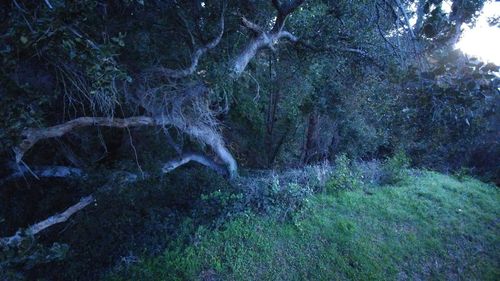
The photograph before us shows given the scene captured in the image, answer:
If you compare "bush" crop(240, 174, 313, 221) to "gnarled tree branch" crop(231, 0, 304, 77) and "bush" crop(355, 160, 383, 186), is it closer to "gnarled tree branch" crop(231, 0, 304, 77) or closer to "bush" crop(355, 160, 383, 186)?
"gnarled tree branch" crop(231, 0, 304, 77)

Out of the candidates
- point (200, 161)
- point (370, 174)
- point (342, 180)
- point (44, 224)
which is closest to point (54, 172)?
point (44, 224)

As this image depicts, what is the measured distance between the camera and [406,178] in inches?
306

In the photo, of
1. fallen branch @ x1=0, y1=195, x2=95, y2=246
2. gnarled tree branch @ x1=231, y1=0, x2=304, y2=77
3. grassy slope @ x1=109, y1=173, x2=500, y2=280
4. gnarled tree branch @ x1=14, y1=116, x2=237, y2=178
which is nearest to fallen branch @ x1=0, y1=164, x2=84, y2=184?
fallen branch @ x1=0, y1=195, x2=95, y2=246

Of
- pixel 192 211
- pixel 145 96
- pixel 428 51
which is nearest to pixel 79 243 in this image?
pixel 192 211

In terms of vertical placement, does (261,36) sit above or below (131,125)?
above

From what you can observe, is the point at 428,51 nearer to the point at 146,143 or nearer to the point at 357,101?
the point at 357,101

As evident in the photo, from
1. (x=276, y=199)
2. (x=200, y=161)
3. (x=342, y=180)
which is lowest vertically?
(x=200, y=161)

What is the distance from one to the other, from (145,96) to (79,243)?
2.82 metres

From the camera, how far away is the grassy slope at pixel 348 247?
3.84m

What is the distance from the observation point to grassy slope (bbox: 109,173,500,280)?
12.6 feet

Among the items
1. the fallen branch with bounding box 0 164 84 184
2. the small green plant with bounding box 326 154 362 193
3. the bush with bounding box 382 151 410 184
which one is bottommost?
the fallen branch with bounding box 0 164 84 184

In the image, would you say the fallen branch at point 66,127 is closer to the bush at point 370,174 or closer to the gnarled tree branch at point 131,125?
the gnarled tree branch at point 131,125

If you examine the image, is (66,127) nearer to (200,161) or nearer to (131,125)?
(131,125)

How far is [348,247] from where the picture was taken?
4.45 meters
